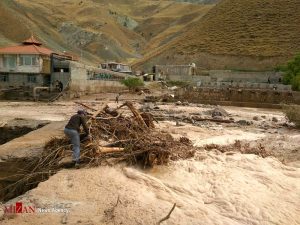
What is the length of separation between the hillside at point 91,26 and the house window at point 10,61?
19.3m

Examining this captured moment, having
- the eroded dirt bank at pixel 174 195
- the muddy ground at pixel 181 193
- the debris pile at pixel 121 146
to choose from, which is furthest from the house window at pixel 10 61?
the eroded dirt bank at pixel 174 195

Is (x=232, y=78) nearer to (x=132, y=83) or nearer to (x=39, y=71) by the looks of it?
(x=132, y=83)

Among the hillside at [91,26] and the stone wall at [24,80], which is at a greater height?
the hillside at [91,26]

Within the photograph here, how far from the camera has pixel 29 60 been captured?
135 feet

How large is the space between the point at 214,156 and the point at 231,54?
5961 centimetres

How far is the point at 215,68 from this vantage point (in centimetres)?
6919

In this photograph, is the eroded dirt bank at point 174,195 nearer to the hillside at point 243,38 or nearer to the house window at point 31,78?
the house window at point 31,78

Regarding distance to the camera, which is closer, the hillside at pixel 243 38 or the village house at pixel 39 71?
the village house at pixel 39 71

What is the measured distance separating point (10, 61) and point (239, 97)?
72.4 ft

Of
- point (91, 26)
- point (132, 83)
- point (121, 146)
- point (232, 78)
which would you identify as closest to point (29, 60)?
point (132, 83)

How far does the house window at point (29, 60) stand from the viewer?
40812 millimetres

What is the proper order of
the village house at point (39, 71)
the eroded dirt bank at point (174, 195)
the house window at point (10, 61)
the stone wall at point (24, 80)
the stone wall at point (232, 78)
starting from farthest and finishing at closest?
the stone wall at point (232, 78) < the house window at point (10, 61) < the stone wall at point (24, 80) < the village house at point (39, 71) < the eroded dirt bank at point (174, 195)

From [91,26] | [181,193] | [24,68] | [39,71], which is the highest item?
[91,26]

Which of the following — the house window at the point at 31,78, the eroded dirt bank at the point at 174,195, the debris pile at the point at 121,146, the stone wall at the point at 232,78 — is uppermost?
the stone wall at the point at 232,78
